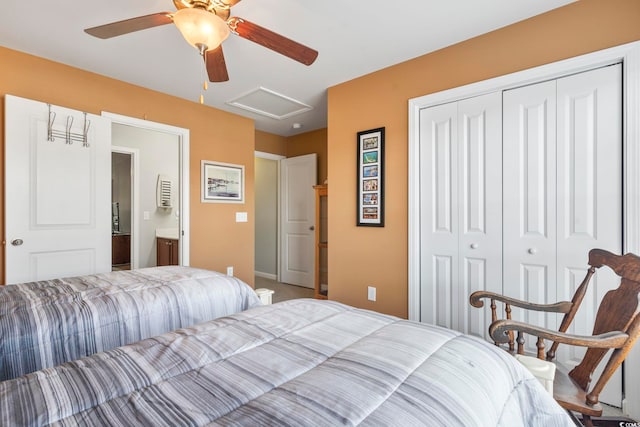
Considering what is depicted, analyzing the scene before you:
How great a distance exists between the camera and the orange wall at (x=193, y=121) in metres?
2.56

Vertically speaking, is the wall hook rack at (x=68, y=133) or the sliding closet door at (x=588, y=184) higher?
the wall hook rack at (x=68, y=133)

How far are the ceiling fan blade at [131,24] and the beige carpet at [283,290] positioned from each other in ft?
10.5

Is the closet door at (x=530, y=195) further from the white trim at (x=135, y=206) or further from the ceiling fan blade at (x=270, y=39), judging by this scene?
the white trim at (x=135, y=206)

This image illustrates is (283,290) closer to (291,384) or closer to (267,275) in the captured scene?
(267,275)

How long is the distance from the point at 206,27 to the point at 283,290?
12.4 feet

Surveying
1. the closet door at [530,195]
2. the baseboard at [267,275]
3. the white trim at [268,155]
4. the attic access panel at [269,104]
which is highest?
the attic access panel at [269,104]

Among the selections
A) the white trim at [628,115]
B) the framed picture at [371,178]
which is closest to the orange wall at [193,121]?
the framed picture at [371,178]

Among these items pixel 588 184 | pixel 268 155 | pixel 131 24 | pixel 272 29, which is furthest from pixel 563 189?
pixel 268 155

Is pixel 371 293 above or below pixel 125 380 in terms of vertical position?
below

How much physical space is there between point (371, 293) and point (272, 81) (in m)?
2.30

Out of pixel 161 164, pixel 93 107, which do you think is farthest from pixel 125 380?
pixel 161 164

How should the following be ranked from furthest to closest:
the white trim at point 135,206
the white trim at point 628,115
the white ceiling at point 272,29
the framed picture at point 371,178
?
the white trim at point 135,206, the framed picture at point 371,178, the white ceiling at point 272,29, the white trim at point 628,115

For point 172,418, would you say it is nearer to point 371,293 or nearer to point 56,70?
point 371,293

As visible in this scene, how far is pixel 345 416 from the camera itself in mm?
611
